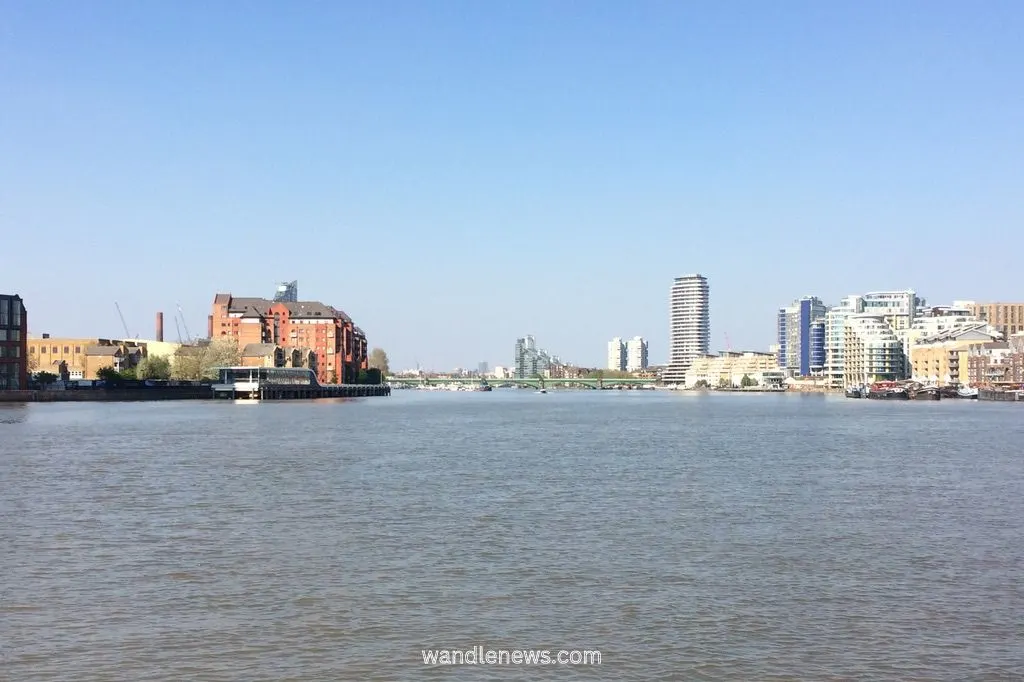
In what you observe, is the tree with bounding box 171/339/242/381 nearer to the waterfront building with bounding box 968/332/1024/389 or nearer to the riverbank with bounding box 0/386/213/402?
the riverbank with bounding box 0/386/213/402

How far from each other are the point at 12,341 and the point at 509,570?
12322 centimetres

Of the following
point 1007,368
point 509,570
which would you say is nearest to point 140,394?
point 509,570

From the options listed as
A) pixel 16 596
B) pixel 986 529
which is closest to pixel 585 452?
pixel 986 529

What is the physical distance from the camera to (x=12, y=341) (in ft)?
418

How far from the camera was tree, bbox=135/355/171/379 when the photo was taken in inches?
6791

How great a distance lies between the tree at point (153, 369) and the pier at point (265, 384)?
1177 centimetres

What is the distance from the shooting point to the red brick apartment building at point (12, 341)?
126312 mm

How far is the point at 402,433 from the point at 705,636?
187 feet

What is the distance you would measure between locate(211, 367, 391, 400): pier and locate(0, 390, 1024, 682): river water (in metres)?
120

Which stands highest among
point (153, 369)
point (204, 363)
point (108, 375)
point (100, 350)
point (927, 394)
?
point (100, 350)

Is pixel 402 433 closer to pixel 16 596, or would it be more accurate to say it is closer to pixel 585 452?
pixel 585 452

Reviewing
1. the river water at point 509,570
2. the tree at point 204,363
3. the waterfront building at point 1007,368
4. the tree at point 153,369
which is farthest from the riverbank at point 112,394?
the waterfront building at point 1007,368

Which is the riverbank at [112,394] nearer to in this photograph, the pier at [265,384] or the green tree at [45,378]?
the pier at [265,384]

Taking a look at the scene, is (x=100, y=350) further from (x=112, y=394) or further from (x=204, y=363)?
(x=112, y=394)
